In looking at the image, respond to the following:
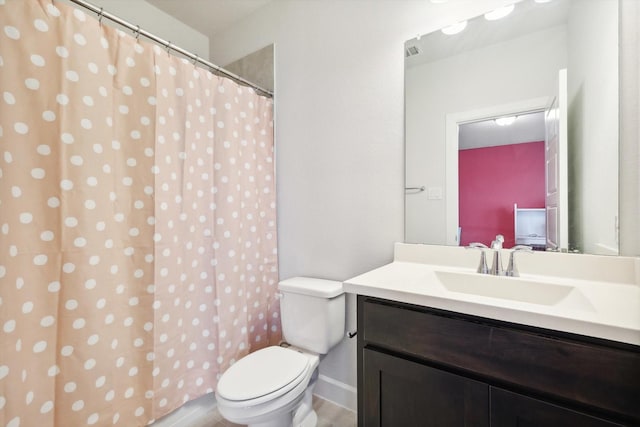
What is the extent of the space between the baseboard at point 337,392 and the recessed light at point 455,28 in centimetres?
192

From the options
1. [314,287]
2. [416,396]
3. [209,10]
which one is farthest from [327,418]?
[209,10]

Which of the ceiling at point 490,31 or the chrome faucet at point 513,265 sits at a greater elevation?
the ceiling at point 490,31

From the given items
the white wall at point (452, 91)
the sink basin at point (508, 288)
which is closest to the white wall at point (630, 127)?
the white wall at point (452, 91)

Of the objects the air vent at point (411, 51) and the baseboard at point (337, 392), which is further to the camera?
the baseboard at point (337, 392)

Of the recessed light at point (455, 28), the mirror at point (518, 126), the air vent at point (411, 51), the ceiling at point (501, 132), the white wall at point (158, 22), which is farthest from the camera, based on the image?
the white wall at point (158, 22)

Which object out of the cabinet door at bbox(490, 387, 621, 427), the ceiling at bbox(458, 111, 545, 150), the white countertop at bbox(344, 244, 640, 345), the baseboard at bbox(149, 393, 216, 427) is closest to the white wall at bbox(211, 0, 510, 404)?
the ceiling at bbox(458, 111, 545, 150)

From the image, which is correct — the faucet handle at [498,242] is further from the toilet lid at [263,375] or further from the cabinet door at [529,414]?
the toilet lid at [263,375]

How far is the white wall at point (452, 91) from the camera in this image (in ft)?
3.92

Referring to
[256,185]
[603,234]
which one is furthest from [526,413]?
[256,185]

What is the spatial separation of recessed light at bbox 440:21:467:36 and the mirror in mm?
14

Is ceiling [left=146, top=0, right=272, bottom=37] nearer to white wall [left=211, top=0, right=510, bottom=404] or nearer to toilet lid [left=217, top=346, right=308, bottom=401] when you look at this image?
white wall [left=211, top=0, right=510, bottom=404]

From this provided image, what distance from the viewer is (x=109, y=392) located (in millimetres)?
1211

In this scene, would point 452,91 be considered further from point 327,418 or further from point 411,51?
point 327,418

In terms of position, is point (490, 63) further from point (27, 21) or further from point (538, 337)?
point (27, 21)
